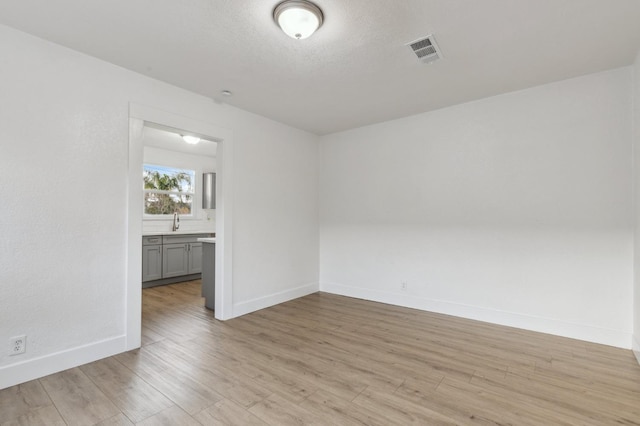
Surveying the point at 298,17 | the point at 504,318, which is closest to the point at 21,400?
the point at 298,17

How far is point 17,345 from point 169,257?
336 cm

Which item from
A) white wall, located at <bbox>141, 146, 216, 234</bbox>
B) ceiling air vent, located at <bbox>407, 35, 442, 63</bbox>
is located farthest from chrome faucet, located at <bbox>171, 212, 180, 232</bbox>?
ceiling air vent, located at <bbox>407, 35, 442, 63</bbox>

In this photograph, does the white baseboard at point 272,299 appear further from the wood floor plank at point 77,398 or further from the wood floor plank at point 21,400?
the wood floor plank at point 21,400

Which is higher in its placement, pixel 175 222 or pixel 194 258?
pixel 175 222

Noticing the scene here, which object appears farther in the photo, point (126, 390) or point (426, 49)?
point (426, 49)

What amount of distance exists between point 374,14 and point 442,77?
4.26ft

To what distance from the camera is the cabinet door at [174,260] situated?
552 centimetres

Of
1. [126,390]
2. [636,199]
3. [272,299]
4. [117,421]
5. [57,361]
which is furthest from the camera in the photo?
[272,299]

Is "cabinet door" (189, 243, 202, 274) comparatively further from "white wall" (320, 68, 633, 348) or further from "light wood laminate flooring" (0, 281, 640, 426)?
"white wall" (320, 68, 633, 348)

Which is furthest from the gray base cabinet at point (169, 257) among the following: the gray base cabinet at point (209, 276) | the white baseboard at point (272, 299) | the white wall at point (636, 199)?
the white wall at point (636, 199)

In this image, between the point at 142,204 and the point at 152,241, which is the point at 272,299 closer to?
the point at 142,204

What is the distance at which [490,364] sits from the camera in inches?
101

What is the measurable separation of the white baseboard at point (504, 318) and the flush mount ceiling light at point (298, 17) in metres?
3.47

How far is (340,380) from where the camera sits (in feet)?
7.60
